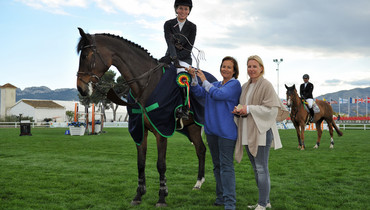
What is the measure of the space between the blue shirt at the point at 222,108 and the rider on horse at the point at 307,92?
11.0 meters

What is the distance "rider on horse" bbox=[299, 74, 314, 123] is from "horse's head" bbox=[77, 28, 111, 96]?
38.9 feet

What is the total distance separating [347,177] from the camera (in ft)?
23.1

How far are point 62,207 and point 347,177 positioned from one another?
613cm

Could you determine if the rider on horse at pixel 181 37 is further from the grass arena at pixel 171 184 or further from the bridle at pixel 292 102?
the bridle at pixel 292 102

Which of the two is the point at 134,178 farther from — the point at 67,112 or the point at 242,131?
the point at 67,112

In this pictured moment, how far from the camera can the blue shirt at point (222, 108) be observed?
4098mm

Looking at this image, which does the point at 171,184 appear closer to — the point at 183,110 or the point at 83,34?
the point at 183,110

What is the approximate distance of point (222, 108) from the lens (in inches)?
166

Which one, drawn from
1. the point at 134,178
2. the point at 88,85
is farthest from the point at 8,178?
the point at 88,85

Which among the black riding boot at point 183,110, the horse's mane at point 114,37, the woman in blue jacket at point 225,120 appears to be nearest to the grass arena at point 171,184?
the woman in blue jacket at point 225,120

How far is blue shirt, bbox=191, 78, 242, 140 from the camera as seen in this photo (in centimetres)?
410

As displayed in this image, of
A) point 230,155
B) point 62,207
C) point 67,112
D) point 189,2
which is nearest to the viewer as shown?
point 230,155

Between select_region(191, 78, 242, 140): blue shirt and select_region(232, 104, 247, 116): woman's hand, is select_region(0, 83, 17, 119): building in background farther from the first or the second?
select_region(232, 104, 247, 116): woman's hand

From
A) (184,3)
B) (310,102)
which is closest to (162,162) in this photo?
(184,3)
